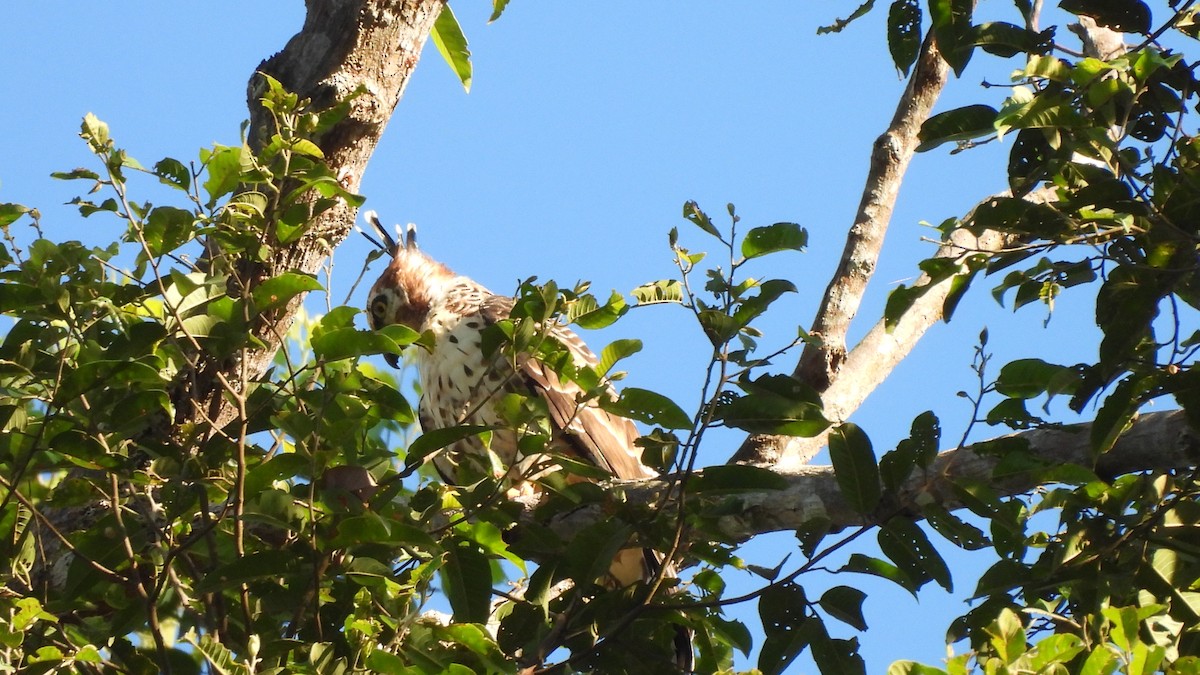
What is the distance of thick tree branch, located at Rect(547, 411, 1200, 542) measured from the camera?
2.27m

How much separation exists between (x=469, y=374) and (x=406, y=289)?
89cm

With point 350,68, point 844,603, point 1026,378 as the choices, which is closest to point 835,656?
point 844,603

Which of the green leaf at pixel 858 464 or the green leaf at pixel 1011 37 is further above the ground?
the green leaf at pixel 1011 37

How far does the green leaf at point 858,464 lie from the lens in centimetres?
214

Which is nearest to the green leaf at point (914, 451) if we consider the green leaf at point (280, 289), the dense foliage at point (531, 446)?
the dense foliage at point (531, 446)

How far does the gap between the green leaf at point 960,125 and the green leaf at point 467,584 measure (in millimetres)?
1086

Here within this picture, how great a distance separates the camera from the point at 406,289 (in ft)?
16.4

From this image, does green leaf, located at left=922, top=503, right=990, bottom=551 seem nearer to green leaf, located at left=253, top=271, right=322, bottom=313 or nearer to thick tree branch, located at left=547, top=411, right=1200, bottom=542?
thick tree branch, located at left=547, top=411, right=1200, bottom=542

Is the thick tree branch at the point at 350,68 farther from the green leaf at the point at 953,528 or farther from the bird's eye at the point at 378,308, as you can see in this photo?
the bird's eye at the point at 378,308

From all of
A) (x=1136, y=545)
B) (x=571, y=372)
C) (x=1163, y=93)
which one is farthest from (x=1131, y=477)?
(x=571, y=372)

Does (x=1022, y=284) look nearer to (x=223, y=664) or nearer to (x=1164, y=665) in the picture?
(x=1164, y=665)

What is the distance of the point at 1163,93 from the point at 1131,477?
0.69m

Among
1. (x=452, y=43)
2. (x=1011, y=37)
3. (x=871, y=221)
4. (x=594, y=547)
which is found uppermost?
(x=452, y=43)

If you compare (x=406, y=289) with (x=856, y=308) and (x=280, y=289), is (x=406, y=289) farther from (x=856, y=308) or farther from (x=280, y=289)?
(x=280, y=289)
